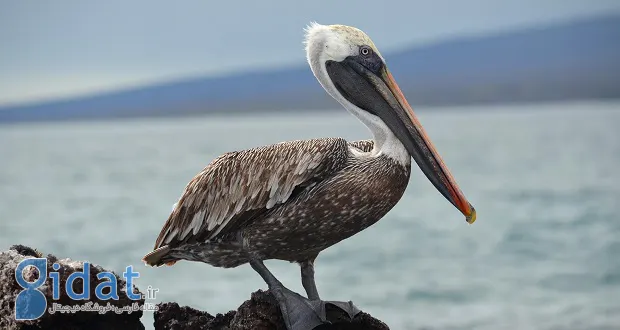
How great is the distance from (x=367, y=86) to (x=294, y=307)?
3.96ft

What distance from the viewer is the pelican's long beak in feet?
16.7

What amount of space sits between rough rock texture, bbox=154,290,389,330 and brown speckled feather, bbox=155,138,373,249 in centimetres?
36

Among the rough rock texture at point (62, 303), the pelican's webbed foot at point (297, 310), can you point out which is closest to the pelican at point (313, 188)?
the pelican's webbed foot at point (297, 310)

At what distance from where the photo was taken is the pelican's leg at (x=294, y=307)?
4941mm

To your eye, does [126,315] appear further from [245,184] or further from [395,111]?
[395,111]

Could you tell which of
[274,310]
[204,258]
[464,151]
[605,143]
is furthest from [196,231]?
[605,143]

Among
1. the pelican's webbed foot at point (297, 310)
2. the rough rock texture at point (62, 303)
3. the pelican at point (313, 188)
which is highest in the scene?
the pelican at point (313, 188)

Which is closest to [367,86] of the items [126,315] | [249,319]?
[249,319]

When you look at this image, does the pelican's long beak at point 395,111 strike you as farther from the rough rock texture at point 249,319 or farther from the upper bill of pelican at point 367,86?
the rough rock texture at point 249,319

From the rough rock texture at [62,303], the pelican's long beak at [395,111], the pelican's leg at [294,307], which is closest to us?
the rough rock texture at [62,303]

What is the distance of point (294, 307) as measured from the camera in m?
4.97

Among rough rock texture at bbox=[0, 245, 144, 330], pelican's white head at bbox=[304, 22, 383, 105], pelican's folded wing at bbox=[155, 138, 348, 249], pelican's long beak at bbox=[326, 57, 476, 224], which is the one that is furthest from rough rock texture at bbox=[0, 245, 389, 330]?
pelican's white head at bbox=[304, 22, 383, 105]

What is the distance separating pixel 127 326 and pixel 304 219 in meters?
1.04

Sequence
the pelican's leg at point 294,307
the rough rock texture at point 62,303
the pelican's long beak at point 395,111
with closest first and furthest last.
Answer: the rough rock texture at point 62,303 < the pelican's leg at point 294,307 < the pelican's long beak at point 395,111
